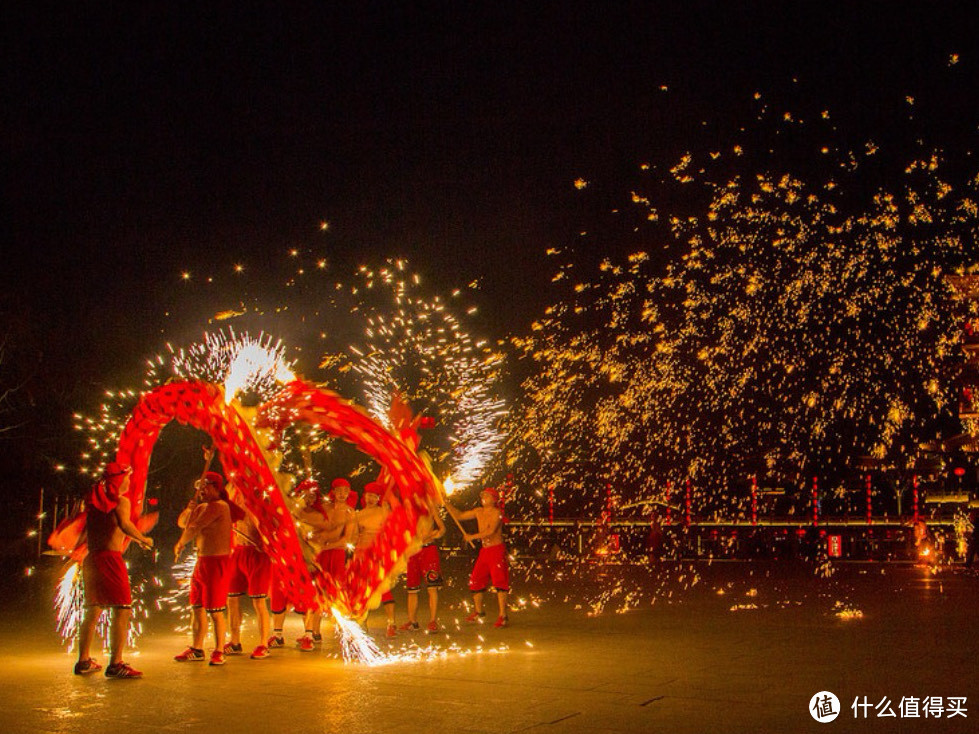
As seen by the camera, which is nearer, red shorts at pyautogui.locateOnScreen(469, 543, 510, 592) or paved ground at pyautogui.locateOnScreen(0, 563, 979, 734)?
paved ground at pyautogui.locateOnScreen(0, 563, 979, 734)

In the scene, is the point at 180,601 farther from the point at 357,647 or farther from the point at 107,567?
the point at 107,567

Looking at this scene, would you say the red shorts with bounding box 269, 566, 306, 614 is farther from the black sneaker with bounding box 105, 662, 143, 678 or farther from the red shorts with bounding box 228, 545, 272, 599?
the black sneaker with bounding box 105, 662, 143, 678

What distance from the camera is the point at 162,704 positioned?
7.36 m

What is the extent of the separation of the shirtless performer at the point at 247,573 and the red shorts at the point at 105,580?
142cm

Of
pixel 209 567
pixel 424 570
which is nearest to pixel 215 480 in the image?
pixel 209 567

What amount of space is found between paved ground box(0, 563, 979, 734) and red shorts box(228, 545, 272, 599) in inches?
28.2

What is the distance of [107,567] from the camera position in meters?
8.77

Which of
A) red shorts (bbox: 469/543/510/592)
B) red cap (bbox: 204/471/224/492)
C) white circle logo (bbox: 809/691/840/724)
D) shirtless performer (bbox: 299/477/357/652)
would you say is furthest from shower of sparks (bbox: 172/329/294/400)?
white circle logo (bbox: 809/691/840/724)

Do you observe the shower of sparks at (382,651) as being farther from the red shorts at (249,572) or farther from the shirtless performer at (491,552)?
the shirtless performer at (491,552)

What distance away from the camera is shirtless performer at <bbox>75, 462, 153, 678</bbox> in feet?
28.5

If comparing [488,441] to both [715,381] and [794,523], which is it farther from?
[794,523]

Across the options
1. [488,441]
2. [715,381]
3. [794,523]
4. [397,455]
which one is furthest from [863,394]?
[397,455]

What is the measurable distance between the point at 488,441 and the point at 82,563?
11397 mm

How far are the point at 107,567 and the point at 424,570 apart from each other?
14.2 feet
